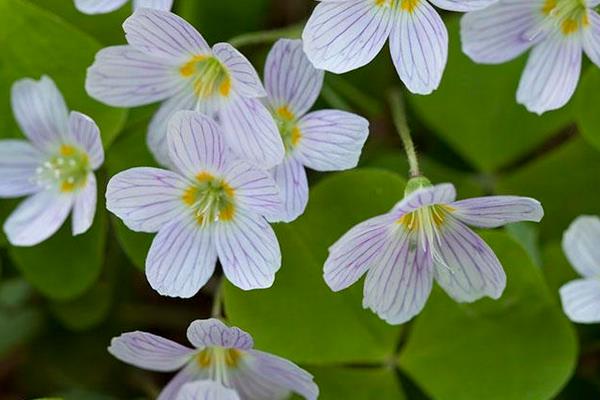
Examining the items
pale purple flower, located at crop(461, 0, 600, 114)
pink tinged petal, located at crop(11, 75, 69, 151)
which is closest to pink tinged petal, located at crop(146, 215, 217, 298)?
pink tinged petal, located at crop(11, 75, 69, 151)

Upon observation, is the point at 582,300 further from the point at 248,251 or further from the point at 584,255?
the point at 248,251

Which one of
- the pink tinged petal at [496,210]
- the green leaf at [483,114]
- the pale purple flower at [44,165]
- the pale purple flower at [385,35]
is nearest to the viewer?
the pink tinged petal at [496,210]

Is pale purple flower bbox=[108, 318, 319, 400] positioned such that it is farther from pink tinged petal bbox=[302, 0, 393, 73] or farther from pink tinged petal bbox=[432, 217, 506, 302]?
pink tinged petal bbox=[302, 0, 393, 73]

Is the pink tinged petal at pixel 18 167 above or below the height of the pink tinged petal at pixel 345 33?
below

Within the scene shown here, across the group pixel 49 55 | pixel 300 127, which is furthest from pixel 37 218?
pixel 300 127

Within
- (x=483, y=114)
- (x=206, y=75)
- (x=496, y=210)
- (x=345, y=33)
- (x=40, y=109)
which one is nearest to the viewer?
(x=496, y=210)

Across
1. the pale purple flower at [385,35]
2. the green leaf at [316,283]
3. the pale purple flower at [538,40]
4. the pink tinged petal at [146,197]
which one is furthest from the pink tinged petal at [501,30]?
the pink tinged petal at [146,197]

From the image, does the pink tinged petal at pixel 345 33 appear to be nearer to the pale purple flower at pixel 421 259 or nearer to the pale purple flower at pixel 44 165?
the pale purple flower at pixel 421 259
